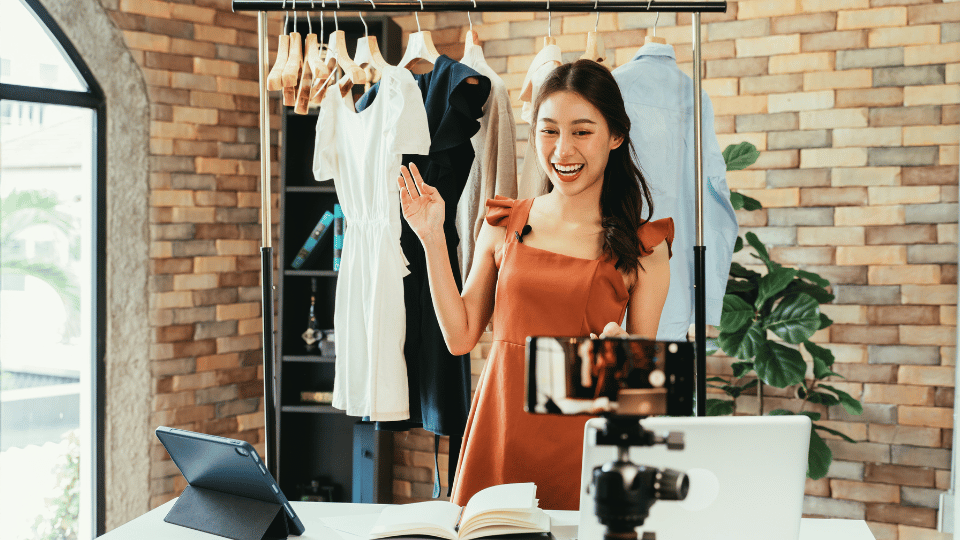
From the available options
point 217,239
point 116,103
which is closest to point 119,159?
point 116,103

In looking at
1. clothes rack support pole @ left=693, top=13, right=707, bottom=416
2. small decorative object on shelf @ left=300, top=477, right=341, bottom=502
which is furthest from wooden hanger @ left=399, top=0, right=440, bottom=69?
small decorative object on shelf @ left=300, top=477, right=341, bottom=502

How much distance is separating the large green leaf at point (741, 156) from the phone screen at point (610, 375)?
1.73m

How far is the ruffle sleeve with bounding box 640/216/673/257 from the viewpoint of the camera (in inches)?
59.2

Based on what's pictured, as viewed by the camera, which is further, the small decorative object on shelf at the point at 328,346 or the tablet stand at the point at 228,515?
A: the small decorative object on shelf at the point at 328,346

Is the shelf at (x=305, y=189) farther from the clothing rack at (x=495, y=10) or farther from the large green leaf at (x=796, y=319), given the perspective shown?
the large green leaf at (x=796, y=319)

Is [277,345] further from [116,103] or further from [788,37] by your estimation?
[788,37]

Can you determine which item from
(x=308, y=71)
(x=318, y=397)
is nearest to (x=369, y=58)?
(x=308, y=71)

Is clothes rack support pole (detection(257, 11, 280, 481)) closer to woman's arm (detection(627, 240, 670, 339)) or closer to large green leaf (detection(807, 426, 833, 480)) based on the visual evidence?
woman's arm (detection(627, 240, 670, 339))

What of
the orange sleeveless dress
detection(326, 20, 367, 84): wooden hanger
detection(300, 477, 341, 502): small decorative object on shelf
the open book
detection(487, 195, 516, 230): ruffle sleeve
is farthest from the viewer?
detection(300, 477, 341, 502): small decorative object on shelf

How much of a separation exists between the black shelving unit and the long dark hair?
5.20 ft

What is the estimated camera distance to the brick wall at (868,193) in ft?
8.44

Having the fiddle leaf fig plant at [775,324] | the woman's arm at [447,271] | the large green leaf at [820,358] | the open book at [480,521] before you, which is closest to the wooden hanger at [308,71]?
the woman's arm at [447,271]

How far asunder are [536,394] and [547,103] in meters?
0.81

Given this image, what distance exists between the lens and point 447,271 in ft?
4.92
